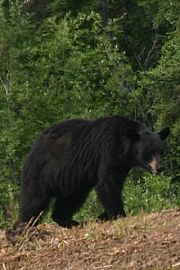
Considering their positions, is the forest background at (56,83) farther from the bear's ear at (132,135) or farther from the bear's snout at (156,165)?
the bear's ear at (132,135)

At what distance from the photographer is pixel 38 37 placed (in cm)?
2856

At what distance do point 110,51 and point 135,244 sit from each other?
64.9 feet

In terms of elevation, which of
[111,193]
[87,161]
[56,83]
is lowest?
[56,83]

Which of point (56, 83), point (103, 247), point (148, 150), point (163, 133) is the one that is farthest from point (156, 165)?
point (56, 83)

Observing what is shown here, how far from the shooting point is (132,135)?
987 cm

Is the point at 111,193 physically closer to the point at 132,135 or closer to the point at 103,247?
the point at 132,135

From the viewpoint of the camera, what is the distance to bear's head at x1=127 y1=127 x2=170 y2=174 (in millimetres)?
9977

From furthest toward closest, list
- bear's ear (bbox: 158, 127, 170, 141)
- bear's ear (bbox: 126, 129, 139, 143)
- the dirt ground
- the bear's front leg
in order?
bear's ear (bbox: 158, 127, 170, 141) < bear's ear (bbox: 126, 129, 139, 143) < the bear's front leg < the dirt ground

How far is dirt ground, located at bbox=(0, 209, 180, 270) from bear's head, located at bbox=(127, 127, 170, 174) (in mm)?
1982

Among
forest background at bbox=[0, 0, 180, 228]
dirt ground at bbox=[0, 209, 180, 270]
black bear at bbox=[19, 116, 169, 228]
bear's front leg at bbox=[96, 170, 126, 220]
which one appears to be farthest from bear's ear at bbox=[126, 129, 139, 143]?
forest background at bbox=[0, 0, 180, 228]

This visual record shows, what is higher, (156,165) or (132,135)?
(132,135)

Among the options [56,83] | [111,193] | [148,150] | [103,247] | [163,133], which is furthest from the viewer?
[56,83]

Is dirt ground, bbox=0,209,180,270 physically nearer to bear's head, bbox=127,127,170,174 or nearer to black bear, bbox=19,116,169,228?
black bear, bbox=19,116,169,228

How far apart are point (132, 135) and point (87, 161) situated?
2.03 feet
